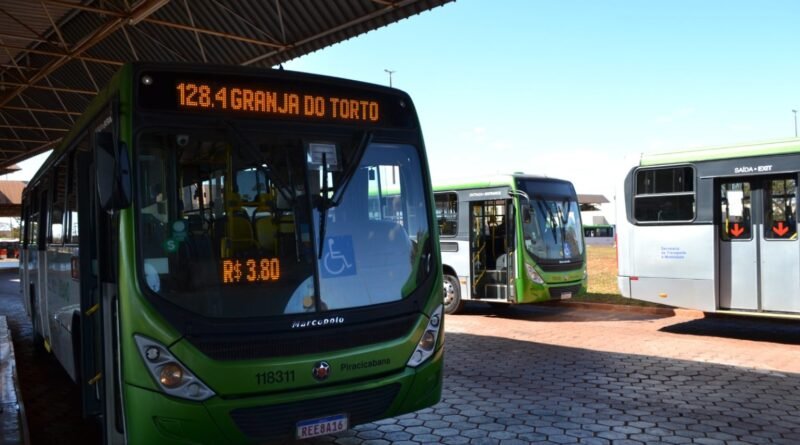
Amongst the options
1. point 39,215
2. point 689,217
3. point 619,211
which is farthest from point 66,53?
point 689,217

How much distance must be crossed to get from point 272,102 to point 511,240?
895 cm

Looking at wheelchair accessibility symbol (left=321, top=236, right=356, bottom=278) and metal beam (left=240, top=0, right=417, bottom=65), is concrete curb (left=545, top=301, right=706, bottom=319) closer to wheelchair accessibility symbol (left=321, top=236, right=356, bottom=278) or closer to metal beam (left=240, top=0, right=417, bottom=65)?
metal beam (left=240, top=0, right=417, bottom=65)

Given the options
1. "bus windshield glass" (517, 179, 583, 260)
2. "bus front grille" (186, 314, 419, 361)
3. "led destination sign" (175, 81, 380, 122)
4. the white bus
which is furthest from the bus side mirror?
"bus windshield glass" (517, 179, 583, 260)

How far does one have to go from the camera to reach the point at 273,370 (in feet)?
13.0

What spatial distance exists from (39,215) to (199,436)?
596 cm

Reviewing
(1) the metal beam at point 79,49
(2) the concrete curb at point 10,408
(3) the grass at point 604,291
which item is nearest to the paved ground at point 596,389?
(2) the concrete curb at point 10,408

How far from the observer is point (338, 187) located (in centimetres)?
439

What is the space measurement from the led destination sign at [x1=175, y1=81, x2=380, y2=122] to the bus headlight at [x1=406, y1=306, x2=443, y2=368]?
1532mm

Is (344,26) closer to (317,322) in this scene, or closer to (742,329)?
(317,322)

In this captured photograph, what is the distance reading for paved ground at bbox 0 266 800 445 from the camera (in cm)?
548

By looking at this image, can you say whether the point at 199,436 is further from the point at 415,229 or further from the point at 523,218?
the point at 523,218

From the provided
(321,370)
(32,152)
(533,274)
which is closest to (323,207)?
(321,370)

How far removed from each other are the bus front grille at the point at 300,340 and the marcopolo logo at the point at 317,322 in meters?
0.03

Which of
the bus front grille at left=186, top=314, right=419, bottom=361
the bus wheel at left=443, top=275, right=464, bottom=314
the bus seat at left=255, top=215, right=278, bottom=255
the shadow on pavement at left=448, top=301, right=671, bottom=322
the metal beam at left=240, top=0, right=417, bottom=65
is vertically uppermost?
the metal beam at left=240, top=0, right=417, bottom=65
